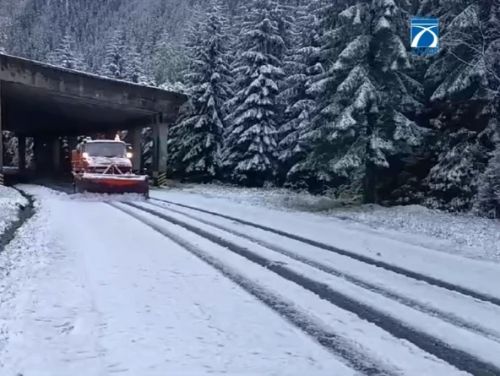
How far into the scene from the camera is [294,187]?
95.9ft

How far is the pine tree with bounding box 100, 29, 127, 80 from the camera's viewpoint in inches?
1965

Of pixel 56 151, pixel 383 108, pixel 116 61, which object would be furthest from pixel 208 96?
pixel 56 151

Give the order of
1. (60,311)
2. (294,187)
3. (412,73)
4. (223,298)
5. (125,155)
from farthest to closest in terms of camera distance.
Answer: (294,187), (125,155), (412,73), (223,298), (60,311)

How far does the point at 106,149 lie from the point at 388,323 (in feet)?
66.6

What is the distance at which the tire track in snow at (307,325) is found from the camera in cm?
407

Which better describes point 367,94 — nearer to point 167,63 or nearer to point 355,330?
point 355,330

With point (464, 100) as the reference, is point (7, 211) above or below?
below

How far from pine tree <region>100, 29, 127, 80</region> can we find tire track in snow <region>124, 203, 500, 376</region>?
45.0 metres

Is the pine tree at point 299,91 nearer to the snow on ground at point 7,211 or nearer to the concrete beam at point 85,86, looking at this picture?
the concrete beam at point 85,86

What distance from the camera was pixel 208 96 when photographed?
33375 millimetres

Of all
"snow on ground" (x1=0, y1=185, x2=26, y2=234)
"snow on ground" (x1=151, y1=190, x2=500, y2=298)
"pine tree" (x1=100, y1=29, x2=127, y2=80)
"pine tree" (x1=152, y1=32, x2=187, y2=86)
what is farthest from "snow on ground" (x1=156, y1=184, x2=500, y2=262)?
"pine tree" (x1=152, y1=32, x2=187, y2=86)

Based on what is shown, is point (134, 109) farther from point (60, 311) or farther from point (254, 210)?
point (60, 311)

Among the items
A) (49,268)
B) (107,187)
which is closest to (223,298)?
(49,268)

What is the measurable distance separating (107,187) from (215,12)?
18.4 m
